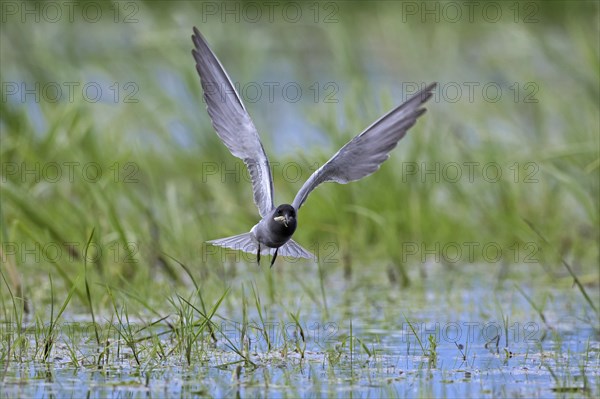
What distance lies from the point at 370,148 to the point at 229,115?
65cm

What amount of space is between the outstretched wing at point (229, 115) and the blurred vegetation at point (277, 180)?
32.0 inches

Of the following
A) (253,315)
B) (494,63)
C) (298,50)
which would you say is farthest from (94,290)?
(298,50)

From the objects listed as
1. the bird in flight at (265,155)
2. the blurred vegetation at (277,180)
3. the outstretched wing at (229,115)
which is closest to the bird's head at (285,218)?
the bird in flight at (265,155)

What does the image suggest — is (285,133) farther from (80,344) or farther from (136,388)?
(136,388)

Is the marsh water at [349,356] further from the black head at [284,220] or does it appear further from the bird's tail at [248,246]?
the black head at [284,220]

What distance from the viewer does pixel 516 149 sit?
29.1ft

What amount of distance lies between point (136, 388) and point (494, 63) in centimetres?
633

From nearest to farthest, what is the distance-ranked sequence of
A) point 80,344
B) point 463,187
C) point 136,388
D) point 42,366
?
point 136,388 < point 42,366 < point 80,344 < point 463,187

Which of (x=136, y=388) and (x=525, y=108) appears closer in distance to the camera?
(x=136, y=388)

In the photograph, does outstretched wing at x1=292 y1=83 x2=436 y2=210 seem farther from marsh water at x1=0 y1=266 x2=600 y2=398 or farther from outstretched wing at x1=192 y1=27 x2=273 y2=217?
marsh water at x1=0 y1=266 x2=600 y2=398

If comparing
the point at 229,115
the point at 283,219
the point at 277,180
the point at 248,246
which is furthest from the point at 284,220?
the point at 277,180

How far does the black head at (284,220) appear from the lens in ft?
15.3

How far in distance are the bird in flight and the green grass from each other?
1.29 feet

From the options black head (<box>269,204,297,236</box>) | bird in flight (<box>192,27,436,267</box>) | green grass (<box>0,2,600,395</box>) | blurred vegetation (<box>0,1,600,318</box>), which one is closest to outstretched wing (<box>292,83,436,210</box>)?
bird in flight (<box>192,27,436,267</box>)
